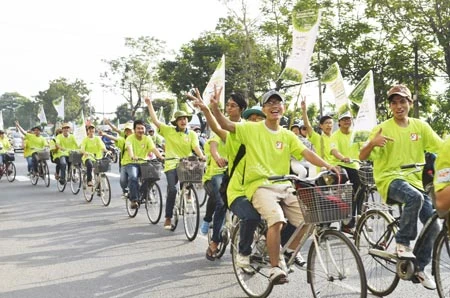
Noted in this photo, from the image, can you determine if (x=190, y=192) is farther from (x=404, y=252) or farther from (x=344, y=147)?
(x=404, y=252)

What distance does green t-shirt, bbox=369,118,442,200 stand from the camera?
5.14m

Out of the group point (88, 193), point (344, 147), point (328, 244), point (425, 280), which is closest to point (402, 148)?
point (425, 280)

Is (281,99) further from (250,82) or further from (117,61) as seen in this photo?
(117,61)

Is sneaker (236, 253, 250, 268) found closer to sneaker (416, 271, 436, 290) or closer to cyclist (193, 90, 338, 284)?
cyclist (193, 90, 338, 284)

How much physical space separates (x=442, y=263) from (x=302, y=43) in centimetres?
377

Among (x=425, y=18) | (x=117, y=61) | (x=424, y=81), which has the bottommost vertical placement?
(x=424, y=81)

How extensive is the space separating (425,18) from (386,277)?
19.9 m

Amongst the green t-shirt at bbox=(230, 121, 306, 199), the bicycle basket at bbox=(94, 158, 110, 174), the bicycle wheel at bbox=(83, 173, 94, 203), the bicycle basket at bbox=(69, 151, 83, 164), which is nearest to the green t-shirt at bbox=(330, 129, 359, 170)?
the green t-shirt at bbox=(230, 121, 306, 199)

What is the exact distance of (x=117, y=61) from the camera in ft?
191

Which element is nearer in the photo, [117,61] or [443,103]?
[443,103]

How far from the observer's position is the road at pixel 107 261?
5656 millimetres

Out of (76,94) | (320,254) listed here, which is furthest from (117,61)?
(320,254)

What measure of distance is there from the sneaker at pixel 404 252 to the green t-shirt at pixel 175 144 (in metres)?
4.59

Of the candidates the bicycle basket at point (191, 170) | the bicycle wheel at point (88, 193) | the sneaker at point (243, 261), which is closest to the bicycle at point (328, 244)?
the sneaker at point (243, 261)
